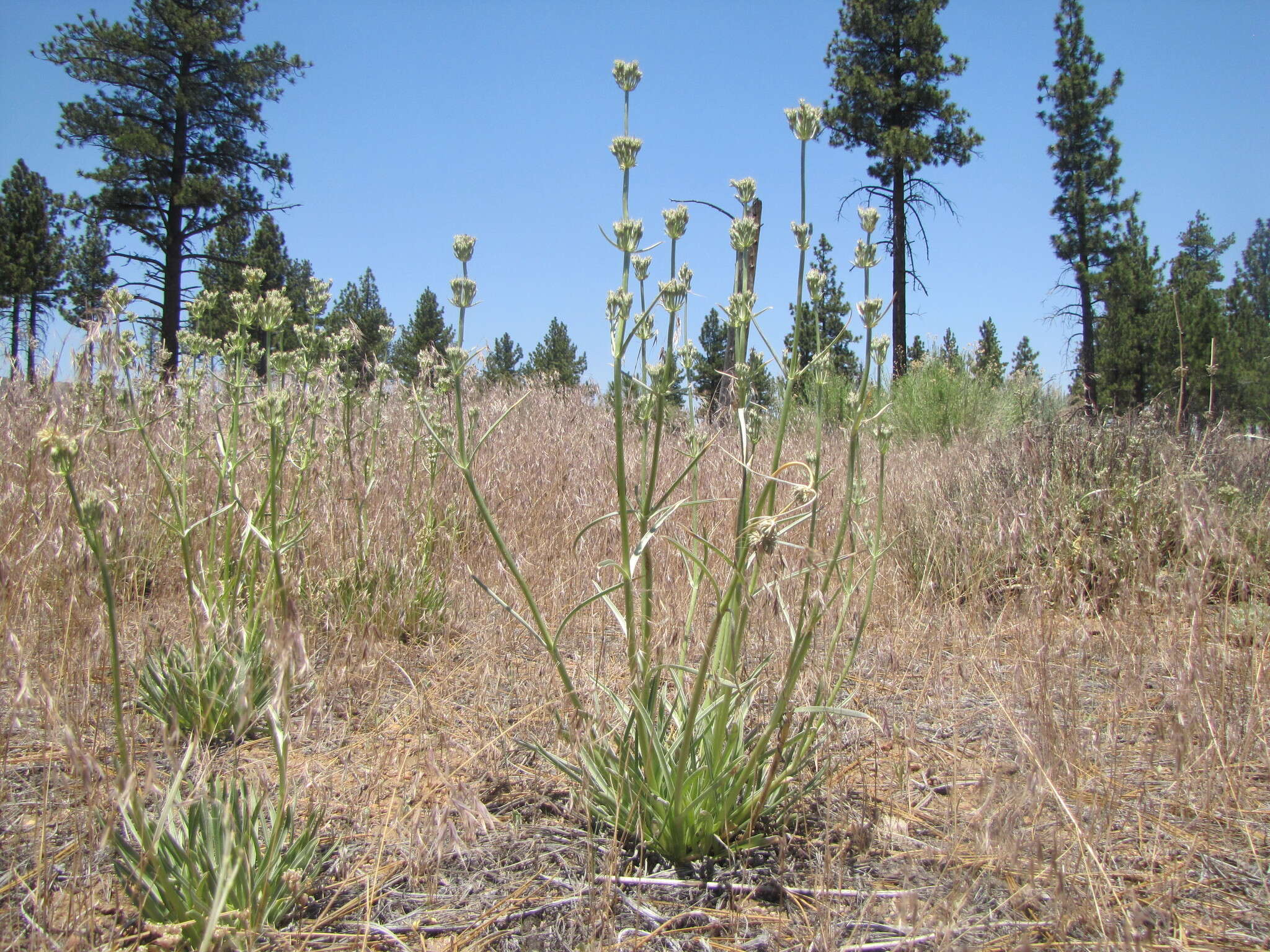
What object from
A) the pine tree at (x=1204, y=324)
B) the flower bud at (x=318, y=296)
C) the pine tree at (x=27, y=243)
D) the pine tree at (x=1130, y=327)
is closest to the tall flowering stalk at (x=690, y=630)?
the flower bud at (x=318, y=296)

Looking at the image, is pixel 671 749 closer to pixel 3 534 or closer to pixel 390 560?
pixel 390 560

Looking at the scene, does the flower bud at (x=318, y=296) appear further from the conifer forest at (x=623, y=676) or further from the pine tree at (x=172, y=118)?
the pine tree at (x=172, y=118)

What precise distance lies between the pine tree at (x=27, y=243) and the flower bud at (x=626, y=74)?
3517 cm

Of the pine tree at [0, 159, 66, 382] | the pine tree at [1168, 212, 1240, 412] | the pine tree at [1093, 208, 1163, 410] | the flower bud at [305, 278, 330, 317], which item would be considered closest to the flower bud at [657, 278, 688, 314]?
the flower bud at [305, 278, 330, 317]

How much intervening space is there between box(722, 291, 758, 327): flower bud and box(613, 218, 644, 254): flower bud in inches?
9.3

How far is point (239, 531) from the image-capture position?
2.93 meters

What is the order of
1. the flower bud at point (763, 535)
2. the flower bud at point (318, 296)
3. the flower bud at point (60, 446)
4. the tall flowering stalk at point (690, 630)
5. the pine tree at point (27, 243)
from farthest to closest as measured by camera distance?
the pine tree at point (27, 243), the flower bud at point (318, 296), the tall flowering stalk at point (690, 630), the flower bud at point (763, 535), the flower bud at point (60, 446)

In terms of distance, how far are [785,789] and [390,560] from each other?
6.81 ft

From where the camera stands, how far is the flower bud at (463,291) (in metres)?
1.61

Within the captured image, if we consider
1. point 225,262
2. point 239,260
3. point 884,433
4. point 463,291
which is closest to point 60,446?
point 463,291

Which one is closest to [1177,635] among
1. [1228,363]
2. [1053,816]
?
[1053,816]

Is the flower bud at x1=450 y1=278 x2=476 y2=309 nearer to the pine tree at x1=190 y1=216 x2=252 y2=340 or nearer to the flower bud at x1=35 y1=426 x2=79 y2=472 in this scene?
the flower bud at x1=35 y1=426 x2=79 y2=472

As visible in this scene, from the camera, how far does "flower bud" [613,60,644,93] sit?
159cm

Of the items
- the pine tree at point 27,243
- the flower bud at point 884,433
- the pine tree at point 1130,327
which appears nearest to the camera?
the flower bud at point 884,433
